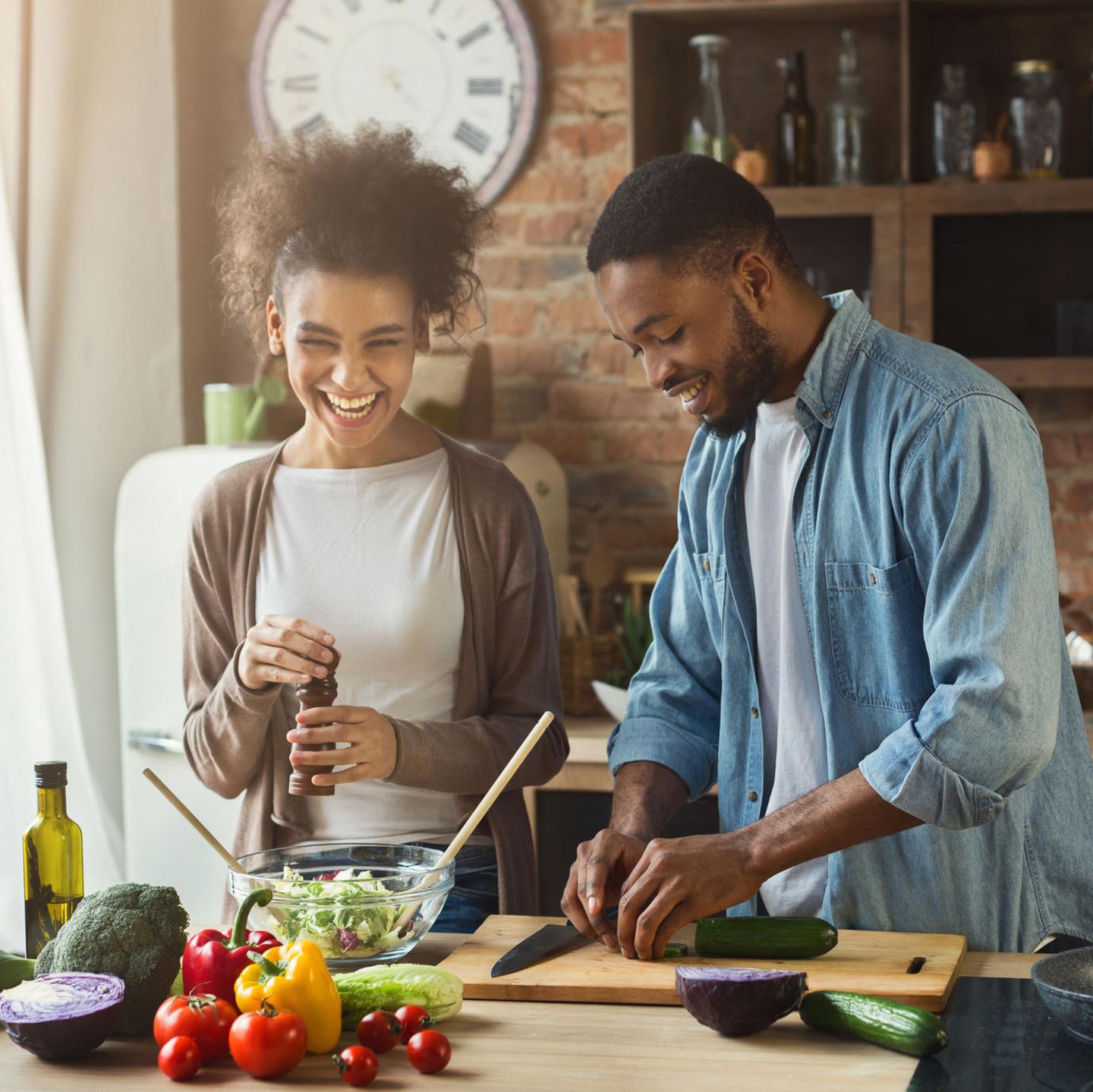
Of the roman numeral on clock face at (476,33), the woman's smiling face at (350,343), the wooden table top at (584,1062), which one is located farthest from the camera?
the roman numeral on clock face at (476,33)

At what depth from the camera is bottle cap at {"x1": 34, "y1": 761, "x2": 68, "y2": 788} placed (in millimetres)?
1485

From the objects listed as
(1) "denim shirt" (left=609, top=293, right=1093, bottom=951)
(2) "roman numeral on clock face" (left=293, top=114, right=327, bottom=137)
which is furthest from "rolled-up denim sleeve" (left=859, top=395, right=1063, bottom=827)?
(2) "roman numeral on clock face" (left=293, top=114, right=327, bottom=137)

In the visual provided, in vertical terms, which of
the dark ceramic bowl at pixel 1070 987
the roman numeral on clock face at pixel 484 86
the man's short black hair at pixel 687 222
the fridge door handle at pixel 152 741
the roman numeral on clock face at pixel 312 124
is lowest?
the fridge door handle at pixel 152 741

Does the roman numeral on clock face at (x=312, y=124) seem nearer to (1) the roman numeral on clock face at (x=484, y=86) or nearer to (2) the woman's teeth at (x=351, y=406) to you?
(1) the roman numeral on clock face at (x=484, y=86)

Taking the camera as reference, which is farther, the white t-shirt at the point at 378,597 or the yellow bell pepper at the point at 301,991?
the white t-shirt at the point at 378,597

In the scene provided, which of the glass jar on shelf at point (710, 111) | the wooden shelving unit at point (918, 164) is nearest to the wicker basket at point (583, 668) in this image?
the wooden shelving unit at point (918, 164)

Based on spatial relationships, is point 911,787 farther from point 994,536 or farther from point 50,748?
point 50,748

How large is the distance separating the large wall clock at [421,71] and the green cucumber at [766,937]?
85.2 inches

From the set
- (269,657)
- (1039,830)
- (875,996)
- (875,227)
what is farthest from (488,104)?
(875,996)

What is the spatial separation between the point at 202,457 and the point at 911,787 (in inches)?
67.9

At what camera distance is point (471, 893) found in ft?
5.94

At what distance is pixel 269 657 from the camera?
5.60ft

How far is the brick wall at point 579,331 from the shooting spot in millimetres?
3279

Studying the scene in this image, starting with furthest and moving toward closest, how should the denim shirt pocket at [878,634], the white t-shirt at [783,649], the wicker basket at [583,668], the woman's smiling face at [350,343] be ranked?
the wicker basket at [583,668], the woman's smiling face at [350,343], the white t-shirt at [783,649], the denim shirt pocket at [878,634]
